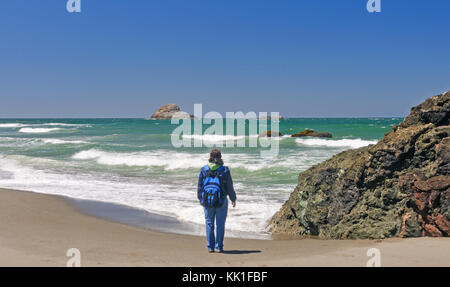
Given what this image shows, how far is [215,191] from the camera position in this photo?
541cm

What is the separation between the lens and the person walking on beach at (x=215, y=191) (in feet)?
17.8

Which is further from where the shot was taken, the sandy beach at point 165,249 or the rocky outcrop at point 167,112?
the rocky outcrop at point 167,112

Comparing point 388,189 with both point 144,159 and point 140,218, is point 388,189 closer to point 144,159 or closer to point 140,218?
point 140,218

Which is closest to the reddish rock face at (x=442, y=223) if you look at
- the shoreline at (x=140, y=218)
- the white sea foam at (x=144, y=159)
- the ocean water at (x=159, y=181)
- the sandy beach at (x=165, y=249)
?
the sandy beach at (x=165, y=249)

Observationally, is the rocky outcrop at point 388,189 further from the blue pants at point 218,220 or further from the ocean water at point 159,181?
the blue pants at point 218,220

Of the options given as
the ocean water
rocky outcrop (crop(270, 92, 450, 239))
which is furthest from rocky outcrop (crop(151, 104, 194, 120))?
rocky outcrop (crop(270, 92, 450, 239))

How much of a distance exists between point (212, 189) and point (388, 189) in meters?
3.00

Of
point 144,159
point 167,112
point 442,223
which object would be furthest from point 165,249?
point 167,112

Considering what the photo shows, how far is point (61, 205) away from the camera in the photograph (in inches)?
386

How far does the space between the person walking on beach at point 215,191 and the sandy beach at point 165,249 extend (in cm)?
33

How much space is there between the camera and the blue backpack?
541 cm
